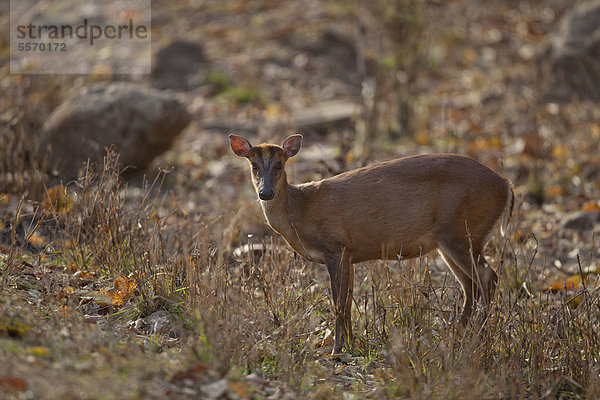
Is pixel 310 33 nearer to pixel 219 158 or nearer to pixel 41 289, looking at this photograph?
pixel 219 158

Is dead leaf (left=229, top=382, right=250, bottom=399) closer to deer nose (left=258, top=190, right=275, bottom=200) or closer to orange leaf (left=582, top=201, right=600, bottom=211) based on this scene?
deer nose (left=258, top=190, right=275, bottom=200)

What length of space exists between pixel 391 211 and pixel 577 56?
821 cm

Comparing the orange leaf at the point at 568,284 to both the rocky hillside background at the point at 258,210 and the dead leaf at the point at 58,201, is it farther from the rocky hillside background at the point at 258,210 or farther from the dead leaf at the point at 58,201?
the dead leaf at the point at 58,201

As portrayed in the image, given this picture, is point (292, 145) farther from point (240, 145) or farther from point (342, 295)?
point (342, 295)

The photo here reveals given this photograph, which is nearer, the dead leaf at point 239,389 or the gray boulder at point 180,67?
the dead leaf at point 239,389

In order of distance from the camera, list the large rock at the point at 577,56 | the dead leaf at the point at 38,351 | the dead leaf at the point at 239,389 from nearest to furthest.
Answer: the dead leaf at the point at 38,351 < the dead leaf at the point at 239,389 < the large rock at the point at 577,56

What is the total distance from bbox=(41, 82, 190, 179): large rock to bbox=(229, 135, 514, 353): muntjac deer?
4.26 metres

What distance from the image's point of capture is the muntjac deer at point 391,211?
5973mm

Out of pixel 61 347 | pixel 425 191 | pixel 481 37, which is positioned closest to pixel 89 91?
pixel 425 191

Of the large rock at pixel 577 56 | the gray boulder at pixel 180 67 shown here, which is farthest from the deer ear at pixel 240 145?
the gray boulder at pixel 180 67

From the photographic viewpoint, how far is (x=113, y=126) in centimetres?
1001

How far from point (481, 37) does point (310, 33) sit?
3836mm

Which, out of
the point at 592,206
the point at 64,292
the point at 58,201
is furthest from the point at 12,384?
the point at 592,206

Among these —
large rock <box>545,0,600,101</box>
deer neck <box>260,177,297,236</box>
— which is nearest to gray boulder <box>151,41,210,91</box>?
large rock <box>545,0,600,101</box>
